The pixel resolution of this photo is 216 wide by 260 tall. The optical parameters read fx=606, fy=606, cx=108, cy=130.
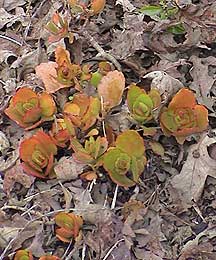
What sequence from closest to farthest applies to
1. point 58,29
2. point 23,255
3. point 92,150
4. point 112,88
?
1. point 23,255
2. point 92,150
3. point 112,88
4. point 58,29

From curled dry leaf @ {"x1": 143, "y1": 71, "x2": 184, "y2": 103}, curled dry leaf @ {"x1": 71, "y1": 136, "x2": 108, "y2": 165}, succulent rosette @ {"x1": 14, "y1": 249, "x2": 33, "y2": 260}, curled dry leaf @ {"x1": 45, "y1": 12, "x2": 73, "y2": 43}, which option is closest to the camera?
succulent rosette @ {"x1": 14, "y1": 249, "x2": 33, "y2": 260}

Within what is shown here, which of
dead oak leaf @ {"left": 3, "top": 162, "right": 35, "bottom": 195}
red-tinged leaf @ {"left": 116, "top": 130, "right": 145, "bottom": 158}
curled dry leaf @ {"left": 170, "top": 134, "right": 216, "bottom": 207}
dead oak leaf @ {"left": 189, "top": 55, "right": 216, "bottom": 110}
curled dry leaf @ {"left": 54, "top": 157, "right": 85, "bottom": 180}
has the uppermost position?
red-tinged leaf @ {"left": 116, "top": 130, "right": 145, "bottom": 158}

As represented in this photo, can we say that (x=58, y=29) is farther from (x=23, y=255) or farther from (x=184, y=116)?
(x=23, y=255)

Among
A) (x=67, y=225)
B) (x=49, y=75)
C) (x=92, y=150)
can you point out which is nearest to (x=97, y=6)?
(x=49, y=75)

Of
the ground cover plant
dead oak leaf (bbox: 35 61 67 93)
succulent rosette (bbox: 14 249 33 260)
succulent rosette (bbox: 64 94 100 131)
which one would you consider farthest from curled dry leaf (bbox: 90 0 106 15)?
succulent rosette (bbox: 14 249 33 260)

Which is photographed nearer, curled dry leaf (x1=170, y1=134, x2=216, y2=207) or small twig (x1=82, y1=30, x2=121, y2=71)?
curled dry leaf (x1=170, y1=134, x2=216, y2=207)

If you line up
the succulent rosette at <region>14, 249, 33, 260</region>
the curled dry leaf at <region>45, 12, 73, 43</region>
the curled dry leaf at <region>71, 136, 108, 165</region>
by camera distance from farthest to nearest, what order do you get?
the curled dry leaf at <region>45, 12, 73, 43</region>
the curled dry leaf at <region>71, 136, 108, 165</region>
the succulent rosette at <region>14, 249, 33, 260</region>

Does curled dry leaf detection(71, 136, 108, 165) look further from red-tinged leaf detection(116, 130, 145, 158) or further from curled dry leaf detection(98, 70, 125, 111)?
curled dry leaf detection(98, 70, 125, 111)
